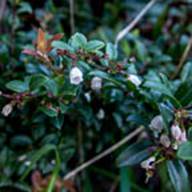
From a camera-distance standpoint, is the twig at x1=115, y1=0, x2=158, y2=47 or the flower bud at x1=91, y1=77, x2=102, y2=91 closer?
the flower bud at x1=91, y1=77, x2=102, y2=91

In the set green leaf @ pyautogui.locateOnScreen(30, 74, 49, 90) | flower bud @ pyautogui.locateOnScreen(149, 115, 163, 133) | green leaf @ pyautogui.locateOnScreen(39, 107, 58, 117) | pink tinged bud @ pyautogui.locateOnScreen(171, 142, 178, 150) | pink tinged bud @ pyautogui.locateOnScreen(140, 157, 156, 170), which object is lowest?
pink tinged bud @ pyautogui.locateOnScreen(140, 157, 156, 170)

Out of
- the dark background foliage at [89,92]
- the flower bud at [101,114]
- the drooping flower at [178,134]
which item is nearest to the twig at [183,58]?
the dark background foliage at [89,92]

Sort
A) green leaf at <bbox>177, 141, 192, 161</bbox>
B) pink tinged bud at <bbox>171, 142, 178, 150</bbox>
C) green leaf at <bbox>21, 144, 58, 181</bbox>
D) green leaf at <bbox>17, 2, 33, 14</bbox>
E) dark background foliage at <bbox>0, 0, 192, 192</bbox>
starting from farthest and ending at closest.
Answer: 1. green leaf at <bbox>17, 2, 33, 14</bbox>
2. green leaf at <bbox>21, 144, 58, 181</bbox>
3. dark background foliage at <bbox>0, 0, 192, 192</bbox>
4. pink tinged bud at <bbox>171, 142, 178, 150</bbox>
5. green leaf at <bbox>177, 141, 192, 161</bbox>

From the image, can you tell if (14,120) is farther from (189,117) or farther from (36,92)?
(189,117)

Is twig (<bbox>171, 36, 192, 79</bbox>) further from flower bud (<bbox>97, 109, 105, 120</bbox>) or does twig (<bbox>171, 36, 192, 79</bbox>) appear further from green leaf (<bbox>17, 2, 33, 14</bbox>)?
green leaf (<bbox>17, 2, 33, 14</bbox>)

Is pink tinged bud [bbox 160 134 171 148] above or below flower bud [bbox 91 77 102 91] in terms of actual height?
below

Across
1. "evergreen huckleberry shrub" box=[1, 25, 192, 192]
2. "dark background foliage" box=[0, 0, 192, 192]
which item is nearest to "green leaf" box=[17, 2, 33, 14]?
"dark background foliage" box=[0, 0, 192, 192]

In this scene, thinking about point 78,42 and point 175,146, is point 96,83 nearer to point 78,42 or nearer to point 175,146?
point 78,42
